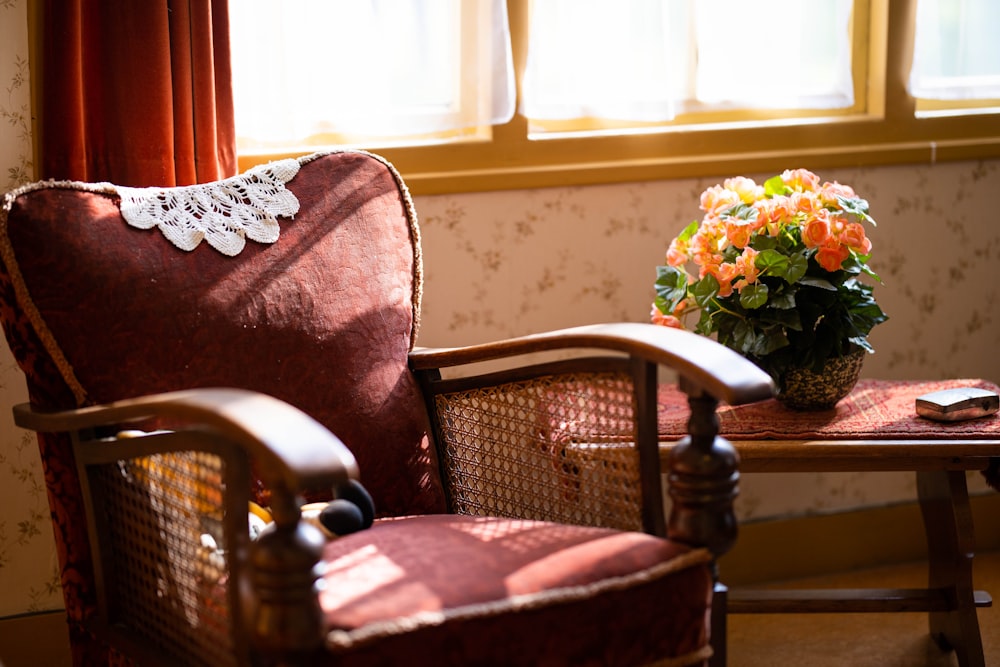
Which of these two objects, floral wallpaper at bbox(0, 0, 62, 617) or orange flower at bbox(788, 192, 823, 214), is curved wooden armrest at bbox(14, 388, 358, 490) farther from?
orange flower at bbox(788, 192, 823, 214)

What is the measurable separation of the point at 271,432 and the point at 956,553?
141 cm

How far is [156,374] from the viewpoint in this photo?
147 centimetres

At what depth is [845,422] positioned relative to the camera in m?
1.85

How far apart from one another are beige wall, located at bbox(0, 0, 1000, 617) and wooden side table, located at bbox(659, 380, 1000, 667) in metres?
0.38

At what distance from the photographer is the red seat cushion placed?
43.4 inches

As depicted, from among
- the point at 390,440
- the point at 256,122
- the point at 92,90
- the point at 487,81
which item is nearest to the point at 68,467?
the point at 390,440

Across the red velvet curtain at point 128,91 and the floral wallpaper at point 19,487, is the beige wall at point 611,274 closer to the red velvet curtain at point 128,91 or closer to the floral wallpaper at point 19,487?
the floral wallpaper at point 19,487

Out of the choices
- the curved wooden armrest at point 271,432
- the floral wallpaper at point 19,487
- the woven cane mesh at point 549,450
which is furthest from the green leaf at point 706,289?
the floral wallpaper at point 19,487

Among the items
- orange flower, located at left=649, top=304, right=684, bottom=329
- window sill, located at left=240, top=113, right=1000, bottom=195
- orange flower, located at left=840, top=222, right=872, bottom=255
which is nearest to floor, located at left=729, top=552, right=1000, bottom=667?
orange flower, located at left=649, top=304, right=684, bottom=329

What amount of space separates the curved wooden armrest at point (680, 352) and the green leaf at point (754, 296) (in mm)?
404

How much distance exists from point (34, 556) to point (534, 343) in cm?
119

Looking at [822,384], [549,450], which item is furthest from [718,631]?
[822,384]

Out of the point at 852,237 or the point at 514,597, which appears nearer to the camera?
the point at 514,597

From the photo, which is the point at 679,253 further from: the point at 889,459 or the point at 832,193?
the point at 889,459
